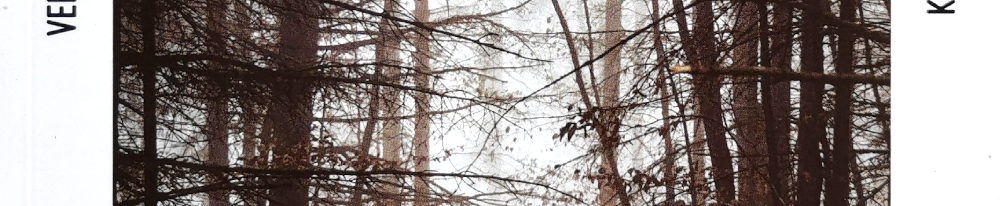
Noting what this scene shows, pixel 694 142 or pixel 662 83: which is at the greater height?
pixel 662 83

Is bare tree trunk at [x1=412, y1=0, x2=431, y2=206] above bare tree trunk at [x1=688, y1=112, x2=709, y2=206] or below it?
above

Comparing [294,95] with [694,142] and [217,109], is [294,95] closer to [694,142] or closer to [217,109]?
[217,109]

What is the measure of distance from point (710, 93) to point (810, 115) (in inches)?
14.2

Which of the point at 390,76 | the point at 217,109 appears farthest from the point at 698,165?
the point at 217,109

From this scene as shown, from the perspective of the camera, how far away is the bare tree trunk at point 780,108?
206 cm

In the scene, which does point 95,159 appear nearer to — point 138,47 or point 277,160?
point 138,47

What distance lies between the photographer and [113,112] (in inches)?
82.4

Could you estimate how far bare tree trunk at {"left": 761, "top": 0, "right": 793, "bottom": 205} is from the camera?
206cm

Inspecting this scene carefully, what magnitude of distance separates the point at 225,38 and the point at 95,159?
2.02ft

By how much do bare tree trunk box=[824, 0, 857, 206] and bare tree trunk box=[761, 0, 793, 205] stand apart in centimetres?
16

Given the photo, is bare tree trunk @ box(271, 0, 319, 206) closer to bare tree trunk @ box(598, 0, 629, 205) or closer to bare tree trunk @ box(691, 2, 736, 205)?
bare tree trunk @ box(598, 0, 629, 205)

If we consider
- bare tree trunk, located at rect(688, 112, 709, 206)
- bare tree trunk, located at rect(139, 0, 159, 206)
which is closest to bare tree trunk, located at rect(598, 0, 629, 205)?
bare tree trunk, located at rect(688, 112, 709, 206)

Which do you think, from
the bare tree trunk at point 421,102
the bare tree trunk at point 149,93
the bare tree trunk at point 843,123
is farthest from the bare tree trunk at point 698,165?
the bare tree trunk at point 149,93

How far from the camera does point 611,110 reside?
207 cm
